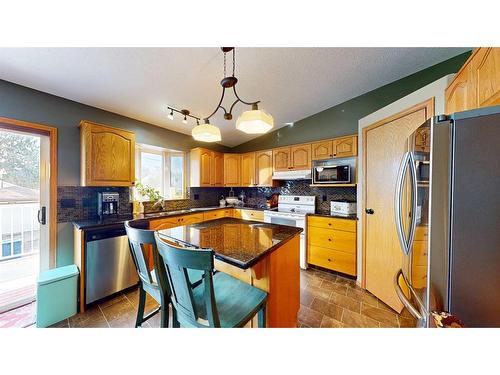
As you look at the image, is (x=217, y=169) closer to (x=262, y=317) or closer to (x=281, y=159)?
(x=281, y=159)

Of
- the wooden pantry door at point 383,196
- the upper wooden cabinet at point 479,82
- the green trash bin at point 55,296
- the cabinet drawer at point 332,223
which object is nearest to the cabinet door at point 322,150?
the wooden pantry door at point 383,196

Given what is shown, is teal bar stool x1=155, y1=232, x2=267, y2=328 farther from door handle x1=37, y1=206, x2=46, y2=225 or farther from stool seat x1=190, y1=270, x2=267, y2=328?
door handle x1=37, y1=206, x2=46, y2=225

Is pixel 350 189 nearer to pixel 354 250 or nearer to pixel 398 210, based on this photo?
pixel 354 250

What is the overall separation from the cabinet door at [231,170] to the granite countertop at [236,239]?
7.42 feet

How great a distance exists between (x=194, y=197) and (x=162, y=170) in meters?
0.82

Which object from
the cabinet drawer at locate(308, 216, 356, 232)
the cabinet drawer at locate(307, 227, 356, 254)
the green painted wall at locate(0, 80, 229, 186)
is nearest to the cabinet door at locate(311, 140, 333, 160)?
the cabinet drawer at locate(308, 216, 356, 232)

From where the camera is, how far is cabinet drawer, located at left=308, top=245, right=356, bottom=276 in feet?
7.96

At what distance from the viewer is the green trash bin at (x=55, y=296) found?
154 cm

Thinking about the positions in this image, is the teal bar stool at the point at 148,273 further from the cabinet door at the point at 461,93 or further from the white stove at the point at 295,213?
the cabinet door at the point at 461,93

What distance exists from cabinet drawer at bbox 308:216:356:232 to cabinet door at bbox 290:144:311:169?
36.7 inches

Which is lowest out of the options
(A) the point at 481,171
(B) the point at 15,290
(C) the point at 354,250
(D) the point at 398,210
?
(B) the point at 15,290

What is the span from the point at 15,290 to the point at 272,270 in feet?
9.67
